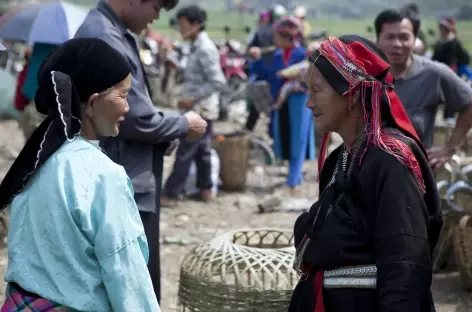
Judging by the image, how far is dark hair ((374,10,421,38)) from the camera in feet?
15.0

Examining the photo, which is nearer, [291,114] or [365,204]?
[365,204]

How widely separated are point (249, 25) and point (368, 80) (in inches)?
1236

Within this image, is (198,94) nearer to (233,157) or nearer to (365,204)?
(233,157)

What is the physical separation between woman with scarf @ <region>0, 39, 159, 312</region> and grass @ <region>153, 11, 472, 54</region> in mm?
18851

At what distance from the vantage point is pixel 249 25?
110 ft

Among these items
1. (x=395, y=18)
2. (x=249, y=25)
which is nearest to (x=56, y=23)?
(x=395, y=18)

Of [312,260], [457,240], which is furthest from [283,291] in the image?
[457,240]

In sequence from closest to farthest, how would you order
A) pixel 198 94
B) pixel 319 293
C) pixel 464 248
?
1. pixel 319 293
2. pixel 464 248
3. pixel 198 94

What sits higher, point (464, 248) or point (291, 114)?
point (464, 248)

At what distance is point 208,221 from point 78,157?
557 centimetres

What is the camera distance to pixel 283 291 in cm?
378

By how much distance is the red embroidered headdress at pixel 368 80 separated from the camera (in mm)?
2646

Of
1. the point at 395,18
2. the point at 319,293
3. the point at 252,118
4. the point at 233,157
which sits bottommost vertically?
the point at 252,118

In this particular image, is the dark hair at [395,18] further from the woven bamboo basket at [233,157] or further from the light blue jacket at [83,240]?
the woven bamboo basket at [233,157]
